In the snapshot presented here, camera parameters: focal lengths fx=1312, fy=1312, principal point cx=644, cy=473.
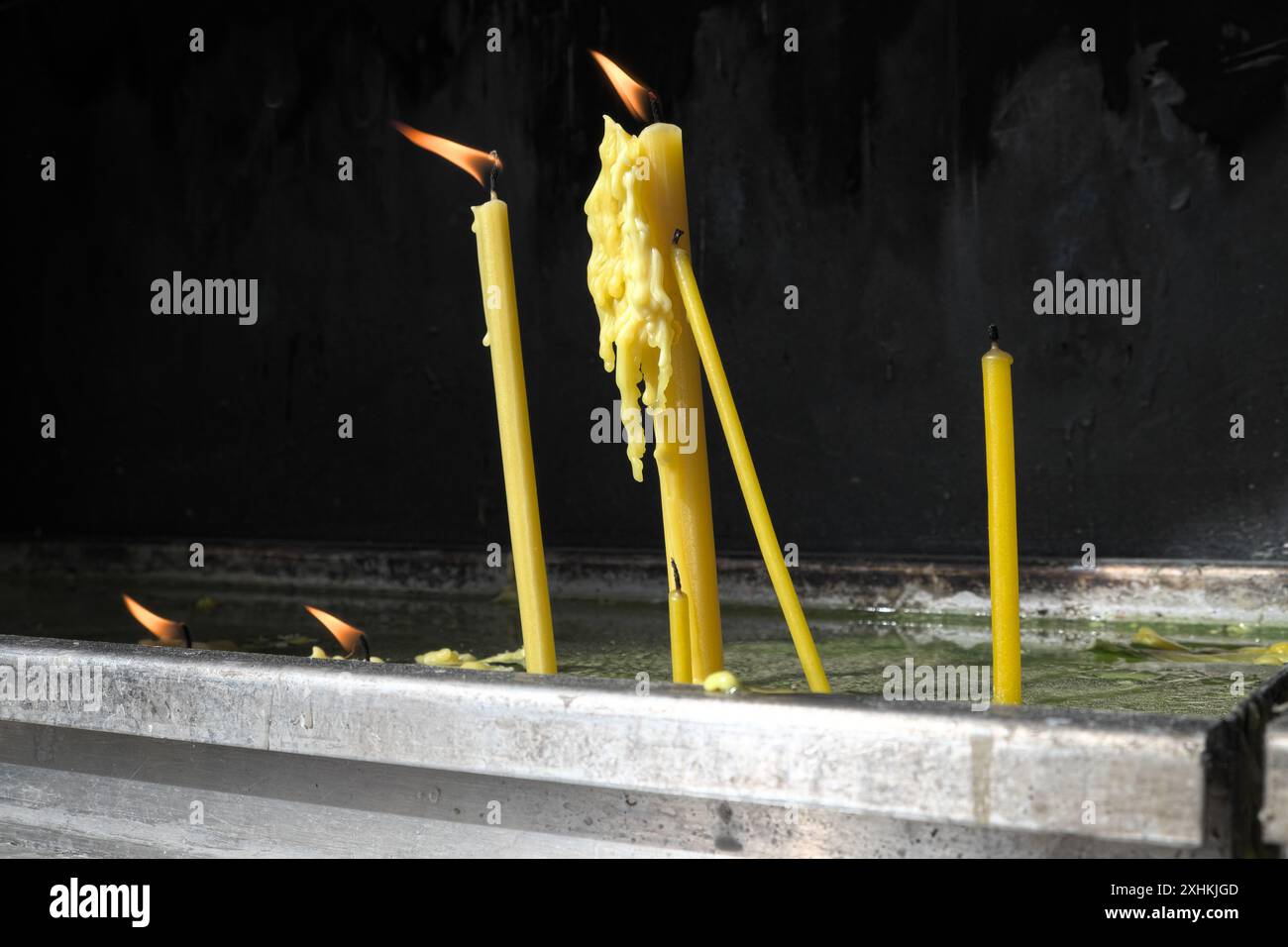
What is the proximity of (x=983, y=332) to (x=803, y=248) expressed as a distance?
0.36 metres

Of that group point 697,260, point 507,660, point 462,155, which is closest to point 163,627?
point 507,660

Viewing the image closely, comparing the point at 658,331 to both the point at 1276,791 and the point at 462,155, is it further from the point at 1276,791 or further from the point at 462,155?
the point at 1276,791

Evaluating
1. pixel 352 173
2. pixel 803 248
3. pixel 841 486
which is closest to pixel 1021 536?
pixel 841 486

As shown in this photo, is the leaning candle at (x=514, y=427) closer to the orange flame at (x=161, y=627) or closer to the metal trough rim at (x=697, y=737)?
the metal trough rim at (x=697, y=737)

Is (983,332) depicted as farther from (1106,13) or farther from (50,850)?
(50,850)

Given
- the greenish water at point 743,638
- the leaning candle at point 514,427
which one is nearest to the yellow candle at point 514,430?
the leaning candle at point 514,427

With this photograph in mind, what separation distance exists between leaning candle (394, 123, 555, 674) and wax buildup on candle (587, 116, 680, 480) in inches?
2.7

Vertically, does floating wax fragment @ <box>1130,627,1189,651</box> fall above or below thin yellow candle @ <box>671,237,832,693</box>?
below

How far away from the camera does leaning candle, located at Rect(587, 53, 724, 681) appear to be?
0.68 meters

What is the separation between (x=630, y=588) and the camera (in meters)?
1.81

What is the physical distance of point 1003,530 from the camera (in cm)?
65

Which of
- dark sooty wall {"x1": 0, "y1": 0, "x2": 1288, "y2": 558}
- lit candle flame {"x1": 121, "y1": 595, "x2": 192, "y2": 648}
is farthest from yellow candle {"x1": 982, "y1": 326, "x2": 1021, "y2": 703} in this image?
dark sooty wall {"x1": 0, "y1": 0, "x2": 1288, "y2": 558}

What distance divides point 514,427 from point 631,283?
126 mm

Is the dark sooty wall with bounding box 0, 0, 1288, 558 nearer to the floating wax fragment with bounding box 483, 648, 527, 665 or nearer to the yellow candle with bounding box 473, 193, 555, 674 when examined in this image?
the floating wax fragment with bounding box 483, 648, 527, 665
